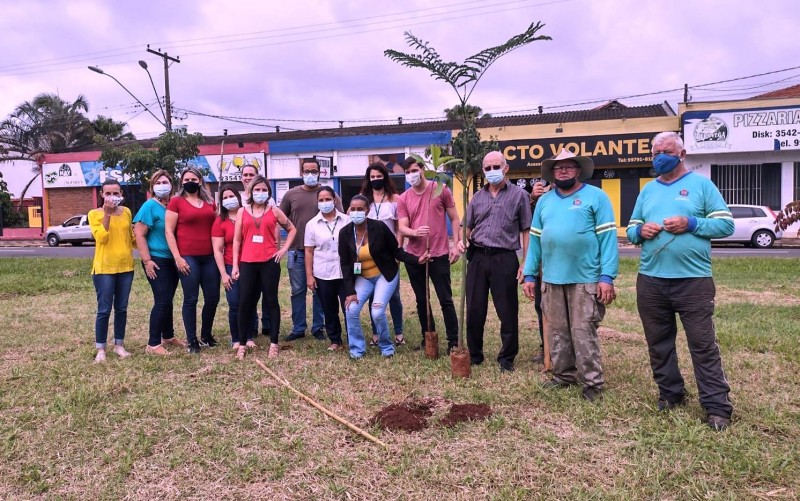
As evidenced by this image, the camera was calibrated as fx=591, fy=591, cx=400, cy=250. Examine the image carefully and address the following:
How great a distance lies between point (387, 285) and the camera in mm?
5641

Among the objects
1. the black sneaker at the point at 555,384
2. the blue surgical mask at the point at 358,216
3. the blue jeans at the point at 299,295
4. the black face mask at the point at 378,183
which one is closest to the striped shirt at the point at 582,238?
the black sneaker at the point at 555,384

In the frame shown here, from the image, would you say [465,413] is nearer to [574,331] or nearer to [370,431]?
[370,431]

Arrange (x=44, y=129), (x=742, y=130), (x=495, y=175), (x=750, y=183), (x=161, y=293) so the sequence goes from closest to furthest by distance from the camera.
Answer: (x=495, y=175)
(x=161, y=293)
(x=742, y=130)
(x=750, y=183)
(x=44, y=129)

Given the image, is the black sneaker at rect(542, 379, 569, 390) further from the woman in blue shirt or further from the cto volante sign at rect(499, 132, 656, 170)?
the cto volante sign at rect(499, 132, 656, 170)

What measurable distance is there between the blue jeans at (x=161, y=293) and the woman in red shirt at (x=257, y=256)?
65cm

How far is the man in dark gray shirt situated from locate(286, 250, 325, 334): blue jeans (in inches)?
82.0

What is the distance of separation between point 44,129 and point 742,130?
120 feet

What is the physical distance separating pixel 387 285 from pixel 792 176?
22112 millimetres

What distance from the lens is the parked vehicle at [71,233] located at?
25984mm

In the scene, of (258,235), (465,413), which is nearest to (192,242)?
(258,235)

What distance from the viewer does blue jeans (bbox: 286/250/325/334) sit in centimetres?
658

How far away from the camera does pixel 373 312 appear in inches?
220

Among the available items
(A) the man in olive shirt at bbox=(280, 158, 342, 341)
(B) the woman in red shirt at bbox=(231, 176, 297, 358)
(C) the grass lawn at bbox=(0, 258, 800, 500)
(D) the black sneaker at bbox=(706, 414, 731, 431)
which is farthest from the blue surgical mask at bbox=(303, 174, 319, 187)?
(D) the black sneaker at bbox=(706, 414, 731, 431)

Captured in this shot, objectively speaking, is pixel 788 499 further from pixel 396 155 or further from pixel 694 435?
pixel 396 155
